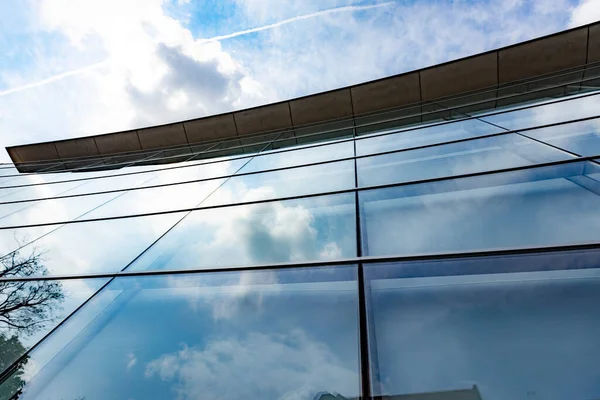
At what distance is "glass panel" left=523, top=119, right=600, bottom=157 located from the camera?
5098 mm

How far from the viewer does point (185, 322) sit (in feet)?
11.0

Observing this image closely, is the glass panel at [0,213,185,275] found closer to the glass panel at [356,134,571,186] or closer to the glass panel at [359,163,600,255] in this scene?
the glass panel at [359,163,600,255]

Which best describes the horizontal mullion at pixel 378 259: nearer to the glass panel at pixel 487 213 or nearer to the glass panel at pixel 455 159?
the glass panel at pixel 487 213

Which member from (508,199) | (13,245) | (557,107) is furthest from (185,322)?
(557,107)

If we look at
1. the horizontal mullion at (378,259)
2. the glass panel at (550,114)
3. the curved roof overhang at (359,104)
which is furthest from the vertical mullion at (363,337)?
the curved roof overhang at (359,104)

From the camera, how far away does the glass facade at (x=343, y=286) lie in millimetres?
2398

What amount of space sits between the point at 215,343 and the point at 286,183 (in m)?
4.39

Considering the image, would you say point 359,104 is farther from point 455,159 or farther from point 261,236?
point 261,236

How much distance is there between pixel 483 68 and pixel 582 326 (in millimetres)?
10714

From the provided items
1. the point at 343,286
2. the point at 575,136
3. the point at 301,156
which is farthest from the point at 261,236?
the point at 575,136

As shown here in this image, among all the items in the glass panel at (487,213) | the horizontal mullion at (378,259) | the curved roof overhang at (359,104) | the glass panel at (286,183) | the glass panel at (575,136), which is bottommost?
the horizontal mullion at (378,259)

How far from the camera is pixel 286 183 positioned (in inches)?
277

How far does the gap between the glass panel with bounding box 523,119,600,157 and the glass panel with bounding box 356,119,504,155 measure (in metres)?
1.00

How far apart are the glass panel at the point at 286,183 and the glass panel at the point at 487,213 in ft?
4.18
